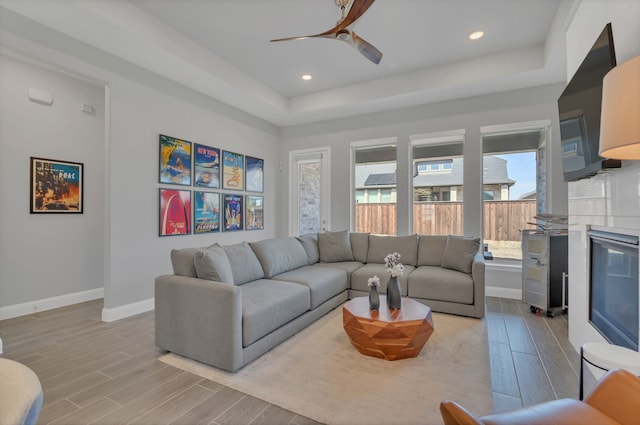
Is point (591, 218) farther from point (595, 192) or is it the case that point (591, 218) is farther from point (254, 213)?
point (254, 213)

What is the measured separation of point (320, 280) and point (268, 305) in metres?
0.99

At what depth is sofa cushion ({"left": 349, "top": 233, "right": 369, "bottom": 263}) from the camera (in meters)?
4.67

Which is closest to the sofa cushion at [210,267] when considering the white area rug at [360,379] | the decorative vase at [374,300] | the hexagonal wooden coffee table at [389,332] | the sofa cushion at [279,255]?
the white area rug at [360,379]

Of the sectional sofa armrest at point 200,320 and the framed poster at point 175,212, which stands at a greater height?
the framed poster at point 175,212

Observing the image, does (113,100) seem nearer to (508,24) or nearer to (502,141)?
(508,24)

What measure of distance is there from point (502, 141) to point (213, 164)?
4.38 meters

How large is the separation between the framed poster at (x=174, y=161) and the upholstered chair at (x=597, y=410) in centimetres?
410

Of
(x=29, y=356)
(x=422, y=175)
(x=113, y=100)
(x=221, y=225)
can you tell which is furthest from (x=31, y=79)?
(x=422, y=175)

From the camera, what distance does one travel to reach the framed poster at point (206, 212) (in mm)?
4395

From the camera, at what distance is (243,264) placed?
10.5ft

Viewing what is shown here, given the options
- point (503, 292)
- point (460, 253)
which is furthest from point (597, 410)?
point (503, 292)

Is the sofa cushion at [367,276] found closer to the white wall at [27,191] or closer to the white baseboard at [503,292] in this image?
the white baseboard at [503,292]

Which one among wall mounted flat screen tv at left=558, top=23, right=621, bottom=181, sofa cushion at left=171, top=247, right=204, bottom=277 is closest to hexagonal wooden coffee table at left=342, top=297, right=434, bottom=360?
sofa cushion at left=171, top=247, right=204, bottom=277

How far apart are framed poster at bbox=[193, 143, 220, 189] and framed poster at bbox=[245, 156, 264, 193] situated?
700 millimetres
